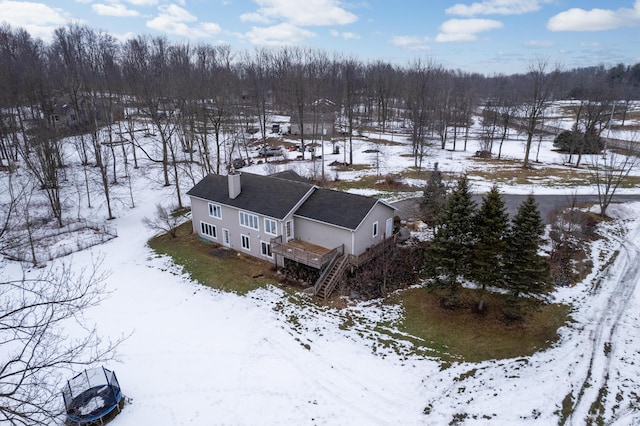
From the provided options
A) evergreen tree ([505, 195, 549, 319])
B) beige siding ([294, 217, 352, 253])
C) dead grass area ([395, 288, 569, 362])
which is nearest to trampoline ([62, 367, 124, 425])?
dead grass area ([395, 288, 569, 362])

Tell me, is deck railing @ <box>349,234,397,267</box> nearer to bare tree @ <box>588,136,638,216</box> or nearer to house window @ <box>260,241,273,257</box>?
house window @ <box>260,241,273,257</box>

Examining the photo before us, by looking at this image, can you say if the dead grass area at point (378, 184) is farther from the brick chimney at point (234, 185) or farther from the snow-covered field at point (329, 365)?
the snow-covered field at point (329, 365)

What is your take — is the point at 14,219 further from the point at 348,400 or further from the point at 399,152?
the point at 399,152

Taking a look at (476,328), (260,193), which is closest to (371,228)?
(260,193)

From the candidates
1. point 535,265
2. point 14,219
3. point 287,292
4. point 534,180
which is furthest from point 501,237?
point 14,219

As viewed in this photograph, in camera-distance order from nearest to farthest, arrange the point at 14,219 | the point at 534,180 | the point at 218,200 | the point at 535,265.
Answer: the point at 535,265, the point at 218,200, the point at 14,219, the point at 534,180

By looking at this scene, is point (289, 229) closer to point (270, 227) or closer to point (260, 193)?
point (270, 227)
